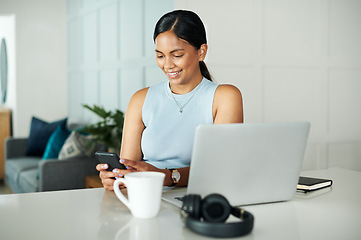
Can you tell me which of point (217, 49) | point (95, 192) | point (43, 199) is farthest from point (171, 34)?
point (217, 49)

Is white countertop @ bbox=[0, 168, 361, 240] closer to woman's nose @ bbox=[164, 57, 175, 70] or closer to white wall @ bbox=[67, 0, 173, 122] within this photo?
woman's nose @ bbox=[164, 57, 175, 70]

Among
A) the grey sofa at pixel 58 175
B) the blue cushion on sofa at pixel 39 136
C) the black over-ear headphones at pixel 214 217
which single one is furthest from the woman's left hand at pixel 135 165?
the blue cushion on sofa at pixel 39 136

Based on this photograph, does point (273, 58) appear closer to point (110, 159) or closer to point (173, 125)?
point (173, 125)

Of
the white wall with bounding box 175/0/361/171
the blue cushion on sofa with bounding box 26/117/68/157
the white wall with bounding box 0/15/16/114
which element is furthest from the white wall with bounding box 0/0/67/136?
the white wall with bounding box 175/0/361/171

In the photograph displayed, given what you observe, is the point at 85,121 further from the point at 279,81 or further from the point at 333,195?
the point at 333,195

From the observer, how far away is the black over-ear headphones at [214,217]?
1003mm

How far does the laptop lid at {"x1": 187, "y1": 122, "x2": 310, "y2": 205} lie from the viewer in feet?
3.79

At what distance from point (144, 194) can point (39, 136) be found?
4.12 meters

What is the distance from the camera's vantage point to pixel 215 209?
105cm

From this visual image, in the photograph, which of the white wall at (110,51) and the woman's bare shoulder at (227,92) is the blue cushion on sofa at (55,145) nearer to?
the white wall at (110,51)

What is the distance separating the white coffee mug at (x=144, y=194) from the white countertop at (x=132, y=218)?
23mm

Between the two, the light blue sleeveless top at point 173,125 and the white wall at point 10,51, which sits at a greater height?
the white wall at point 10,51

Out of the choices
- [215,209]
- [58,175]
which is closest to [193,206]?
[215,209]

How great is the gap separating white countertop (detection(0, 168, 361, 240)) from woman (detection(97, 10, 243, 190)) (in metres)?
0.40
